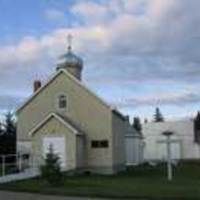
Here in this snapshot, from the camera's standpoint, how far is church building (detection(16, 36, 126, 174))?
49250mm

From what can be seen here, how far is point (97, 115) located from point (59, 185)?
17.9 meters

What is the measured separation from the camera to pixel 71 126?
4944 centimetres

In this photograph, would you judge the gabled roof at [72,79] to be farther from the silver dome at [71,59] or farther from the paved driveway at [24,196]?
the paved driveway at [24,196]

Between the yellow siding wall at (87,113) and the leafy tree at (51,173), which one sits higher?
the yellow siding wall at (87,113)

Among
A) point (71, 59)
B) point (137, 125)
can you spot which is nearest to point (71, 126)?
point (71, 59)

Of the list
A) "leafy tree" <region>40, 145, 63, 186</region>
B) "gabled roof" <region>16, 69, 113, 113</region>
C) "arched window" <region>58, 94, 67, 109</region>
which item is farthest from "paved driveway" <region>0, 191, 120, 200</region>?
"arched window" <region>58, 94, 67, 109</region>

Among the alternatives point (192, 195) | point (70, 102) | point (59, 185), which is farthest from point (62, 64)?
point (192, 195)

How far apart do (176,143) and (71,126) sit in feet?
134

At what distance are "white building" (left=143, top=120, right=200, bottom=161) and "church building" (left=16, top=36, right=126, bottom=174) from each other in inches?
1416

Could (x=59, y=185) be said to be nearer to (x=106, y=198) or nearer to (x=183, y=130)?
(x=106, y=198)

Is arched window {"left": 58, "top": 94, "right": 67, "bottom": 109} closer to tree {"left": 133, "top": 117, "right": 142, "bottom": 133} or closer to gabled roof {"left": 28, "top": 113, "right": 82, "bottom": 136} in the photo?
gabled roof {"left": 28, "top": 113, "right": 82, "bottom": 136}

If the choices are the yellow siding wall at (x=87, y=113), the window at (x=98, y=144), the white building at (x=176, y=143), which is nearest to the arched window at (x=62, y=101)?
the yellow siding wall at (x=87, y=113)

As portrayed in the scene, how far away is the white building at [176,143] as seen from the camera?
8813cm

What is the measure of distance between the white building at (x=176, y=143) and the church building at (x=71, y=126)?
35972mm
